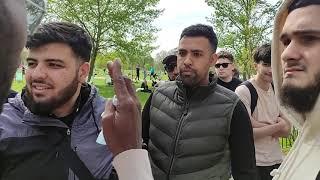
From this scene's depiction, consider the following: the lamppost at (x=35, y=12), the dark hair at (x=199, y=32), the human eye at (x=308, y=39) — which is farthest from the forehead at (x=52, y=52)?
the lamppost at (x=35, y=12)

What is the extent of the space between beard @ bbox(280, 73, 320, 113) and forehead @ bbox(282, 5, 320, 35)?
0.22 metres

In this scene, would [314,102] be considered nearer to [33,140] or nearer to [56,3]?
[33,140]

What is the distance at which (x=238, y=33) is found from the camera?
2191 centimetres

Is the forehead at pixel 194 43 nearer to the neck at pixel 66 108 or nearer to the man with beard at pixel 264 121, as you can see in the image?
the man with beard at pixel 264 121

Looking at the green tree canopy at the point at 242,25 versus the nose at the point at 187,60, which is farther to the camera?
the green tree canopy at the point at 242,25

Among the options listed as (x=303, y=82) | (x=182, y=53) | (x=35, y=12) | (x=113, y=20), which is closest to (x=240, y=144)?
(x=182, y=53)

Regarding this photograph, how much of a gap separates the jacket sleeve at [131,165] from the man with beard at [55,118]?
89 cm

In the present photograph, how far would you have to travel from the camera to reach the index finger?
4.56 feet

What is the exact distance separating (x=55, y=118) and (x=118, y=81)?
3.75 feet

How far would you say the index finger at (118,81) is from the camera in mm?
1390

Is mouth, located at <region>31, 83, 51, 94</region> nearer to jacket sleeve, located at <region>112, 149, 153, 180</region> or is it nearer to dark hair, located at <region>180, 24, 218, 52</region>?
jacket sleeve, located at <region>112, 149, 153, 180</region>

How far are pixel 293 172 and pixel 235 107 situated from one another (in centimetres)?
134

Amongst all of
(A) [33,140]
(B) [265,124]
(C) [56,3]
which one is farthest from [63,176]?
(C) [56,3]

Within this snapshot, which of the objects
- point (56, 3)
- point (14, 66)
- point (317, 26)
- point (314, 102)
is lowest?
point (314, 102)
